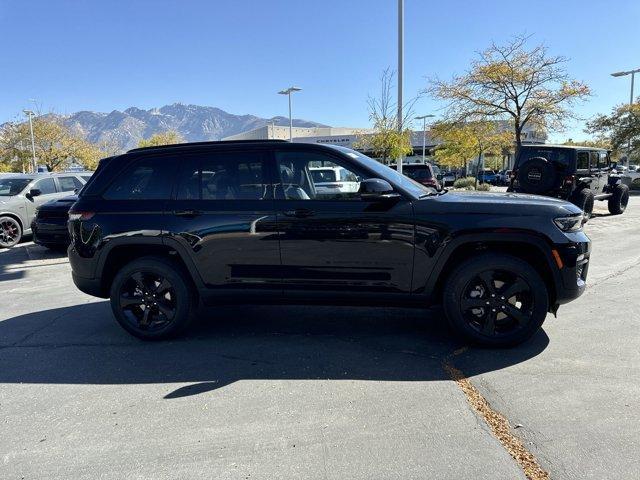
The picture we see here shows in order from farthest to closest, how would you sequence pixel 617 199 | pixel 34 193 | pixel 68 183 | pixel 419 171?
pixel 419 171 < pixel 617 199 < pixel 68 183 < pixel 34 193

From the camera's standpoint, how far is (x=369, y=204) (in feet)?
13.3

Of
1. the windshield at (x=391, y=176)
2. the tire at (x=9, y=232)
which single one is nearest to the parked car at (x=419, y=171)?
the tire at (x=9, y=232)

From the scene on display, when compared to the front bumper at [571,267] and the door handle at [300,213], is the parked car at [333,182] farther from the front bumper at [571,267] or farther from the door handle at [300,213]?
the front bumper at [571,267]

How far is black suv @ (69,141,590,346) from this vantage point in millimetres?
3988

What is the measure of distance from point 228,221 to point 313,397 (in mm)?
1740

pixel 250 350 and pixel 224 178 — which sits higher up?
pixel 224 178

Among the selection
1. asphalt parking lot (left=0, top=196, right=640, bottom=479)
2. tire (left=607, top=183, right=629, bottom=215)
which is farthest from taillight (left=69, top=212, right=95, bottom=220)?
tire (left=607, top=183, right=629, bottom=215)

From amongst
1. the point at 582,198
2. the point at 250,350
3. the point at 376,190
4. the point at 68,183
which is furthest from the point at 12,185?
the point at 582,198

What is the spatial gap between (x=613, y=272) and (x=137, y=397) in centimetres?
676

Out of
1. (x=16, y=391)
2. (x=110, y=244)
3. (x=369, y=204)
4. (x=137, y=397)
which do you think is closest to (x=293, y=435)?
(x=137, y=397)

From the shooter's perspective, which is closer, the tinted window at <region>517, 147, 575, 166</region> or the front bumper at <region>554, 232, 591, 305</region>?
the front bumper at <region>554, 232, 591, 305</region>

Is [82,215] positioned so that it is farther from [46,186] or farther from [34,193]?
[46,186]

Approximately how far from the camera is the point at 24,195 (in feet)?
37.1

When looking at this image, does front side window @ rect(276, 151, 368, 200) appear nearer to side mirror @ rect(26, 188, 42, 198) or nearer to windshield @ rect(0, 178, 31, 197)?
side mirror @ rect(26, 188, 42, 198)
